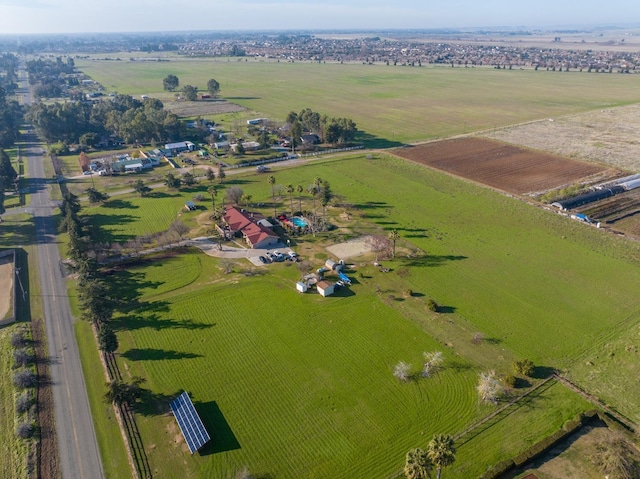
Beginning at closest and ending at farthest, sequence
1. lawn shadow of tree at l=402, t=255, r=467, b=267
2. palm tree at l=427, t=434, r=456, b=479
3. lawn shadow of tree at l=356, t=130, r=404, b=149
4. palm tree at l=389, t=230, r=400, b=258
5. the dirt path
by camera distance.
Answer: palm tree at l=427, t=434, r=456, b=479 → the dirt path → lawn shadow of tree at l=402, t=255, r=467, b=267 → palm tree at l=389, t=230, r=400, b=258 → lawn shadow of tree at l=356, t=130, r=404, b=149

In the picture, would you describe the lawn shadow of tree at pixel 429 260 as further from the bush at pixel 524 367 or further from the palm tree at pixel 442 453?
the palm tree at pixel 442 453

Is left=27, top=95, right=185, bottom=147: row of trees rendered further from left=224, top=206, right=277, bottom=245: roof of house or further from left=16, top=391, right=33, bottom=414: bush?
left=16, top=391, right=33, bottom=414: bush

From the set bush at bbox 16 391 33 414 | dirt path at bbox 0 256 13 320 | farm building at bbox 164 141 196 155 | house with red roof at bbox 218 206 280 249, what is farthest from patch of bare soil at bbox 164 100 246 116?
bush at bbox 16 391 33 414

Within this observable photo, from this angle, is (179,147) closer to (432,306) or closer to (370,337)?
(370,337)

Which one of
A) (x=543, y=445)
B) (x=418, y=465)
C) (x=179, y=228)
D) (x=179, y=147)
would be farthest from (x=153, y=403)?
(x=179, y=147)

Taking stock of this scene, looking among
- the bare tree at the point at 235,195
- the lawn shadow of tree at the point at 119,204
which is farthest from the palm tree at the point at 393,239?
the lawn shadow of tree at the point at 119,204

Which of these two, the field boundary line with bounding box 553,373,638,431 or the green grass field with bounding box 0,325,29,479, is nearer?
the green grass field with bounding box 0,325,29,479

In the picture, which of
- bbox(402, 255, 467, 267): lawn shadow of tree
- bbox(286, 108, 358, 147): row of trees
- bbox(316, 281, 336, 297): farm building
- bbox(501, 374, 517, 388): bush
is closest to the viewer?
bbox(501, 374, 517, 388): bush
